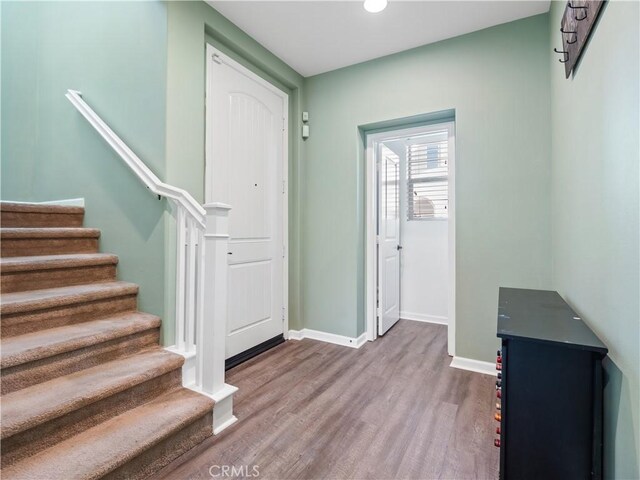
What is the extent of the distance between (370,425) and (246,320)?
4.33ft

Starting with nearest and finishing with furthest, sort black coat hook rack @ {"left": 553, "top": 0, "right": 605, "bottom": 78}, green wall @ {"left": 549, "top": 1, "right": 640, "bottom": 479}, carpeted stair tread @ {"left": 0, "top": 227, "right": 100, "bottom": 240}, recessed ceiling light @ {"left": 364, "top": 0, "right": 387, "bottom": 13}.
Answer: green wall @ {"left": 549, "top": 1, "right": 640, "bottom": 479} → black coat hook rack @ {"left": 553, "top": 0, "right": 605, "bottom": 78} → carpeted stair tread @ {"left": 0, "top": 227, "right": 100, "bottom": 240} → recessed ceiling light @ {"left": 364, "top": 0, "right": 387, "bottom": 13}

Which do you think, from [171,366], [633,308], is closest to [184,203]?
[171,366]

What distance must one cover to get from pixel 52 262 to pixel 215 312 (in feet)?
3.65

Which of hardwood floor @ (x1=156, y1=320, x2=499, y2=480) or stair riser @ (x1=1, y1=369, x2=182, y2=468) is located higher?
stair riser @ (x1=1, y1=369, x2=182, y2=468)

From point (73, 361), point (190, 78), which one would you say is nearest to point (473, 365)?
point (73, 361)

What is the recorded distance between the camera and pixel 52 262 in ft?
6.06

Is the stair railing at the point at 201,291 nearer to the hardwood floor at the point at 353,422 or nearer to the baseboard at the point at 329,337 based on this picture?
the hardwood floor at the point at 353,422

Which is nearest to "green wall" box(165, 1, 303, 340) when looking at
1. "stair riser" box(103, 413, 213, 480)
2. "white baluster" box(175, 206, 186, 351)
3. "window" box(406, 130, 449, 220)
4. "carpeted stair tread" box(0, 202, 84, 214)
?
"white baluster" box(175, 206, 186, 351)

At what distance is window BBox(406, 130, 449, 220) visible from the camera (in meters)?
3.66

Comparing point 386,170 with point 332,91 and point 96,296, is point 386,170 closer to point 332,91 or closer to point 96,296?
point 332,91

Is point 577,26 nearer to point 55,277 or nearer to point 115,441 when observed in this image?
point 115,441

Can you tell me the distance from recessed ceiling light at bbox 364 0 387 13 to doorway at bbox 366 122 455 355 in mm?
1017

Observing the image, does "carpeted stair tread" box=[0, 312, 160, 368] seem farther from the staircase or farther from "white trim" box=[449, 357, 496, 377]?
"white trim" box=[449, 357, 496, 377]

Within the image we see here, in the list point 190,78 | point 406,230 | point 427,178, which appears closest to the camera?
point 190,78
